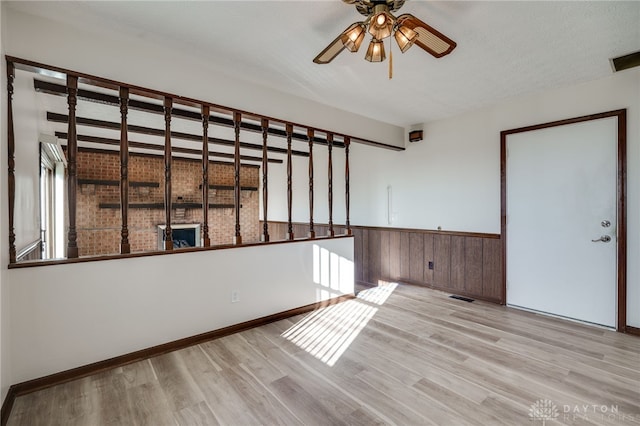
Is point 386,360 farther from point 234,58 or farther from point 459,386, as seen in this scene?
point 234,58

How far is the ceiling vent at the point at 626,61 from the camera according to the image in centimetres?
258

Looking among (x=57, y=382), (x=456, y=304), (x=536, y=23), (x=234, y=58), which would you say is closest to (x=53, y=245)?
(x=57, y=382)

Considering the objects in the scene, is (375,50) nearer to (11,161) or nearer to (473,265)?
(11,161)

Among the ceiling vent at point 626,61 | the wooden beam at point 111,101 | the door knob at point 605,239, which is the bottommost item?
the door knob at point 605,239

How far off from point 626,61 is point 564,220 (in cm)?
152

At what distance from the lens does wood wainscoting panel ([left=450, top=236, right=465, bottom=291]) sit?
13.6ft

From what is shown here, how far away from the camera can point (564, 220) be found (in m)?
3.26

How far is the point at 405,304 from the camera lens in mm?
3785

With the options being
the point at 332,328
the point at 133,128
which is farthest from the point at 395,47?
the point at 133,128

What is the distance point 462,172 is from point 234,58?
3.16 meters

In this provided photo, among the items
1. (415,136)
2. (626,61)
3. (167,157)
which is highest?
(626,61)

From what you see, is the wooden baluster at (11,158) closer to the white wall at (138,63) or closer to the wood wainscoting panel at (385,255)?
the white wall at (138,63)

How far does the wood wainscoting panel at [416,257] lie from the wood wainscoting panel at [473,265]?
0.63 m

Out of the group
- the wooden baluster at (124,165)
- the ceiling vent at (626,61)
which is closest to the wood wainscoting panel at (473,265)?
the ceiling vent at (626,61)
